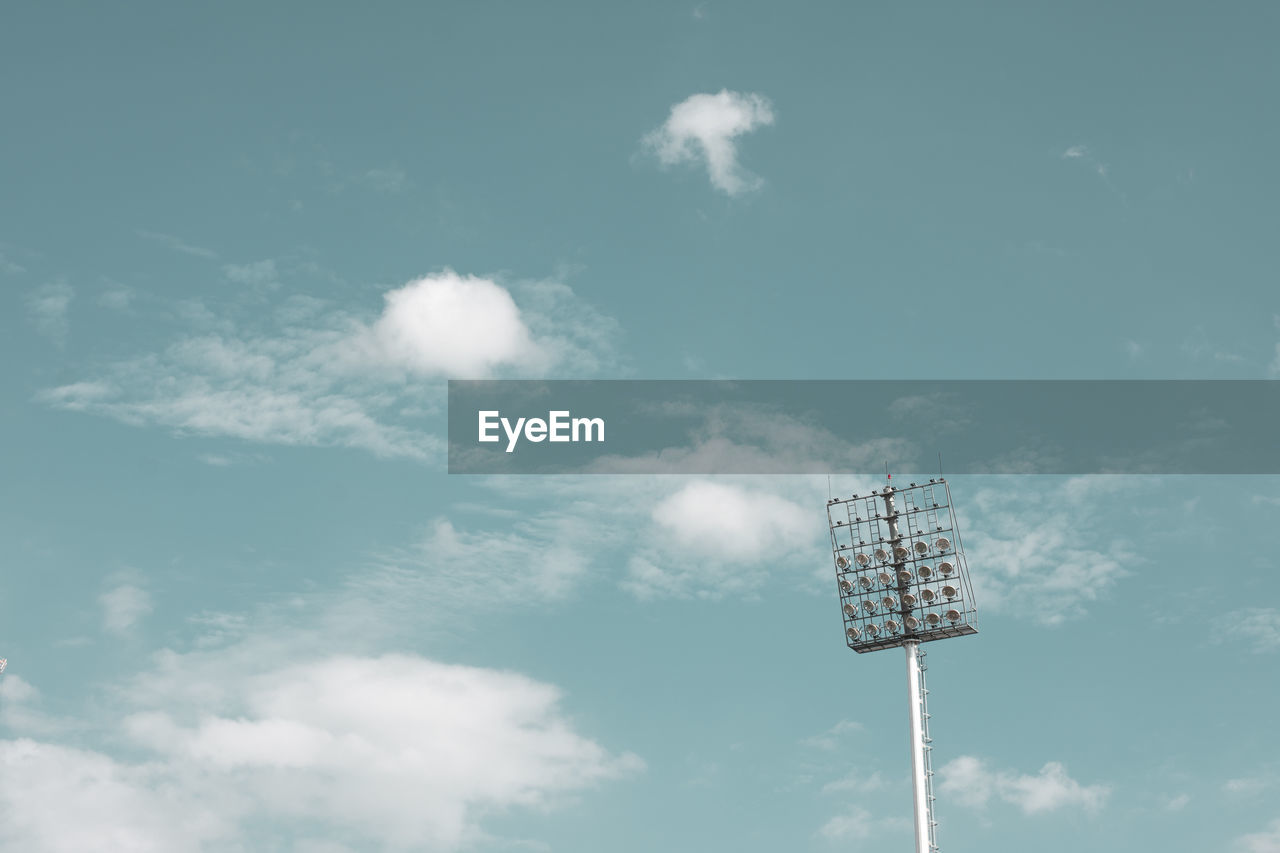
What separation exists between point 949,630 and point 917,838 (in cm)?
1198

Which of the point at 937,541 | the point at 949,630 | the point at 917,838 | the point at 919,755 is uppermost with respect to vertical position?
the point at 937,541

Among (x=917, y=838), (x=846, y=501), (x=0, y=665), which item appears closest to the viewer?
(x=917, y=838)

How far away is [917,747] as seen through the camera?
3002 inches

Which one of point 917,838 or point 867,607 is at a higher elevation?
point 867,607

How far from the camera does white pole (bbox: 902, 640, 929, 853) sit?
74438 mm

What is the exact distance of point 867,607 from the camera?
260ft

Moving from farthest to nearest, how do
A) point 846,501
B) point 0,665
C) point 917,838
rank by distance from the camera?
point 0,665 → point 846,501 → point 917,838

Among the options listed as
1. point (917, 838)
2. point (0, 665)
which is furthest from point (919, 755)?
point (0, 665)

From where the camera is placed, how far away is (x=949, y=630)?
253 ft

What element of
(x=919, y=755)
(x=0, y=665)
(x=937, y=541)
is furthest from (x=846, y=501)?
(x=0, y=665)

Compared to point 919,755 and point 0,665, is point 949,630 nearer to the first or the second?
point 919,755

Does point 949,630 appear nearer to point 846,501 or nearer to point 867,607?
point 867,607

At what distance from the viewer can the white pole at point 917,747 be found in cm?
7444

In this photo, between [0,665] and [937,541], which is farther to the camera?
[0,665]
